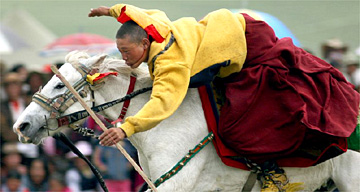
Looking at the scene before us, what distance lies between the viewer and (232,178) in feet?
17.6

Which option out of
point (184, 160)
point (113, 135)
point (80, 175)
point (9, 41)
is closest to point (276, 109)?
point (184, 160)

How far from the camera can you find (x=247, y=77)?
519cm

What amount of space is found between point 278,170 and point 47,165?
3.52m

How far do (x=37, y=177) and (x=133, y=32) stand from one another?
11.8 feet

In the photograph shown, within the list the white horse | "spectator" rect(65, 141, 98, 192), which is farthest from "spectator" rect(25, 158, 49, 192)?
the white horse

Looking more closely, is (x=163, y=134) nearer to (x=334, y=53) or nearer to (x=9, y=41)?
(x=334, y=53)

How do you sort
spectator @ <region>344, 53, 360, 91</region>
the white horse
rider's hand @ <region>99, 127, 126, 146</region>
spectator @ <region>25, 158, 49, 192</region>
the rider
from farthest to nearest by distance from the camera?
spectator @ <region>344, 53, 360, 91</region>
spectator @ <region>25, 158, 49, 192</region>
the white horse
the rider
rider's hand @ <region>99, 127, 126, 146</region>

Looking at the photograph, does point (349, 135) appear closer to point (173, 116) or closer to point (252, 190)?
point (252, 190)

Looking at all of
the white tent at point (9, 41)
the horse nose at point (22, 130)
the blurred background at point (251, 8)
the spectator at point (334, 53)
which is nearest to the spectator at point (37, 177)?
the horse nose at point (22, 130)

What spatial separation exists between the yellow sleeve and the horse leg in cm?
153

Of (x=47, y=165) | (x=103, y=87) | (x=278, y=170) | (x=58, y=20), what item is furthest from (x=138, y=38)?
(x=58, y=20)

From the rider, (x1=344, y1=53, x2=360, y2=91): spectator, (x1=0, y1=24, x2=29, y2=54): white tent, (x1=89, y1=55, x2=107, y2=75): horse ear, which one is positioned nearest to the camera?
the rider

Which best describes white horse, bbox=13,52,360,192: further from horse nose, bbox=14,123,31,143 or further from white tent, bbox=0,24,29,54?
white tent, bbox=0,24,29,54

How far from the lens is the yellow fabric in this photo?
4.80m
